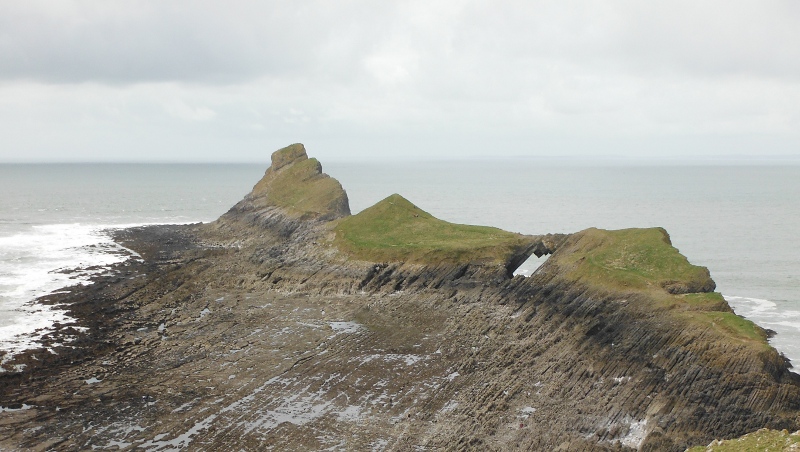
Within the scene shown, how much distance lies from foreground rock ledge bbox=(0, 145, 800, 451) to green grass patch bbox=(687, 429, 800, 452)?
6.88 ft

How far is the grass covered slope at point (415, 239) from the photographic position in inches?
2062

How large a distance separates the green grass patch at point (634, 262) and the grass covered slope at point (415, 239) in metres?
6.57

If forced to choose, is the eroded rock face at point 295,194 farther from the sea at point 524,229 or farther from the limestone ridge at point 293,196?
the sea at point 524,229

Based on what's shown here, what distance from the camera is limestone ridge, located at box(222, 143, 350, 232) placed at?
247 feet

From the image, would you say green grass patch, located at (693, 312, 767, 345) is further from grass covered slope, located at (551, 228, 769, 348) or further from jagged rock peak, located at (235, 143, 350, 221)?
jagged rock peak, located at (235, 143, 350, 221)

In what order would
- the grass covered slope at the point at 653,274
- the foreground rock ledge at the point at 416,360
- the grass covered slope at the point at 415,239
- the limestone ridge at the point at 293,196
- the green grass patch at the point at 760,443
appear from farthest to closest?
the limestone ridge at the point at 293,196 < the grass covered slope at the point at 415,239 < the grass covered slope at the point at 653,274 < the foreground rock ledge at the point at 416,360 < the green grass patch at the point at 760,443

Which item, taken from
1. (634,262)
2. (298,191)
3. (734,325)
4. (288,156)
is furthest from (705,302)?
(288,156)

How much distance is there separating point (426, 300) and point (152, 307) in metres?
20.9

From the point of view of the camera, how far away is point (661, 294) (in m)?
37.2

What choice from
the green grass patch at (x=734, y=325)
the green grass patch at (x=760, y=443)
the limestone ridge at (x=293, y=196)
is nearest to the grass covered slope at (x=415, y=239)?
the limestone ridge at (x=293, y=196)

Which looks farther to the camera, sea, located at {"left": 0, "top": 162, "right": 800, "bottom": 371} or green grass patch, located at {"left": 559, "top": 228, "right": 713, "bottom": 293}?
sea, located at {"left": 0, "top": 162, "right": 800, "bottom": 371}

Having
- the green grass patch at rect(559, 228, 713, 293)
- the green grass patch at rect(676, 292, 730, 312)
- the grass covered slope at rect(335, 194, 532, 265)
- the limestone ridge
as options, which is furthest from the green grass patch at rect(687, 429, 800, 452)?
the limestone ridge

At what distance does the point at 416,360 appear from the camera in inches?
1495

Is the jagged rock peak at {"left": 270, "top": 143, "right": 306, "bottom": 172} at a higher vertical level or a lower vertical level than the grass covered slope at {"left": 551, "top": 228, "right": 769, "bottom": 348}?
higher
